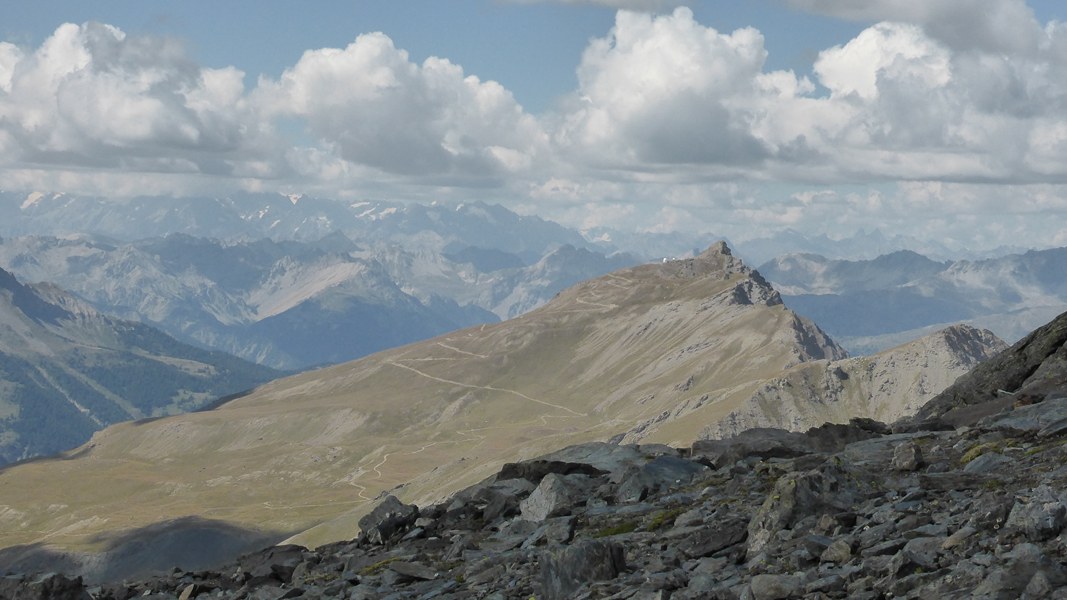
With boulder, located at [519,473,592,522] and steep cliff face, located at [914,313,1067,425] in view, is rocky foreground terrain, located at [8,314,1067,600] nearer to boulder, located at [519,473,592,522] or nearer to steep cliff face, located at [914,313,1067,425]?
boulder, located at [519,473,592,522]

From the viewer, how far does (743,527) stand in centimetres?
2461

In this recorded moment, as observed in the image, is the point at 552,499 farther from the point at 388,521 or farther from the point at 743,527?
the point at 743,527

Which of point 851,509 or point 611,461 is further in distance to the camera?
point 611,461

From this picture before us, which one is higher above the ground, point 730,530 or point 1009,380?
point 1009,380

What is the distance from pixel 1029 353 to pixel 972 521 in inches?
1186

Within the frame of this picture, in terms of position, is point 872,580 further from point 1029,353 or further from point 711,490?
point 1029,353

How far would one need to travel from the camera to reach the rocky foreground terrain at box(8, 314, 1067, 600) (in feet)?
61.6

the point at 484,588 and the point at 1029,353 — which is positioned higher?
the point at 1029,353

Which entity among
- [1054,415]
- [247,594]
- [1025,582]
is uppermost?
[1054,415]

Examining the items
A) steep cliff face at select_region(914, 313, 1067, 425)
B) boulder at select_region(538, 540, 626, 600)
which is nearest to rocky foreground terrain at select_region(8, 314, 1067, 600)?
boulder at select_region(538, 540, 626, 600)

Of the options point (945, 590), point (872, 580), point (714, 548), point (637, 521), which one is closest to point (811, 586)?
point (872, 580)

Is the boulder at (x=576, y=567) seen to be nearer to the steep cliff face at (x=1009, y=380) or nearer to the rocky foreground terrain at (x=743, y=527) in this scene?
the rocky foreground terrain at (x=743, y=527)

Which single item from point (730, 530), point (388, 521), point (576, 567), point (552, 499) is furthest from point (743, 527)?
point (388, 521)

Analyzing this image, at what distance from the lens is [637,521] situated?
29.6 metres
